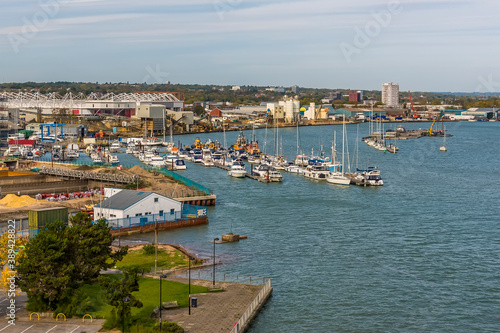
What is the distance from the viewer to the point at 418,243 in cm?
2130

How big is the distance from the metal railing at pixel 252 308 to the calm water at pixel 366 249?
0.24m

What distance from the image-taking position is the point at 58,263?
13.3 metres

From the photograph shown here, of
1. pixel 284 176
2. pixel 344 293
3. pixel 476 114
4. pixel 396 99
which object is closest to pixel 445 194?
pixel 284 176

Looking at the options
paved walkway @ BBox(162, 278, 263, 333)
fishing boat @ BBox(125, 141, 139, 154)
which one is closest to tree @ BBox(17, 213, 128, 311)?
paved walkway @ BBox(162, 278, 263, 333)

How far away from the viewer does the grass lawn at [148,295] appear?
13141 mm

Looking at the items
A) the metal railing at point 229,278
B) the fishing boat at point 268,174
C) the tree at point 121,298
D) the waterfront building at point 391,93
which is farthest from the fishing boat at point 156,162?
the waterfront building at point 391,93

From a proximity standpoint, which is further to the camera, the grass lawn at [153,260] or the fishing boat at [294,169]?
the fishing boat at [294,169]

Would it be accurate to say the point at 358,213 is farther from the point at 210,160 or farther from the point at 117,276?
the point at 210,160

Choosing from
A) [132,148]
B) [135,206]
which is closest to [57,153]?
[132,148]

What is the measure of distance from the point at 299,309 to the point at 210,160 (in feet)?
100

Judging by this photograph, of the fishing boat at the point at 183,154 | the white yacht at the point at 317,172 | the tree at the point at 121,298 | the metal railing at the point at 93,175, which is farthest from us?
the fishing boat at the point at 183,154

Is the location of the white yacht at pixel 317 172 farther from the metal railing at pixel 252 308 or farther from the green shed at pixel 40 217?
the green shed at pixel 40 217

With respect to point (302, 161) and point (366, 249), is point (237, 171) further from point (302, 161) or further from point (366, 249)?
point (366, 249)

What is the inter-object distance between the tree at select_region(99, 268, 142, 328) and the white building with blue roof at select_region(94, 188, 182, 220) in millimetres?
→ 9116
